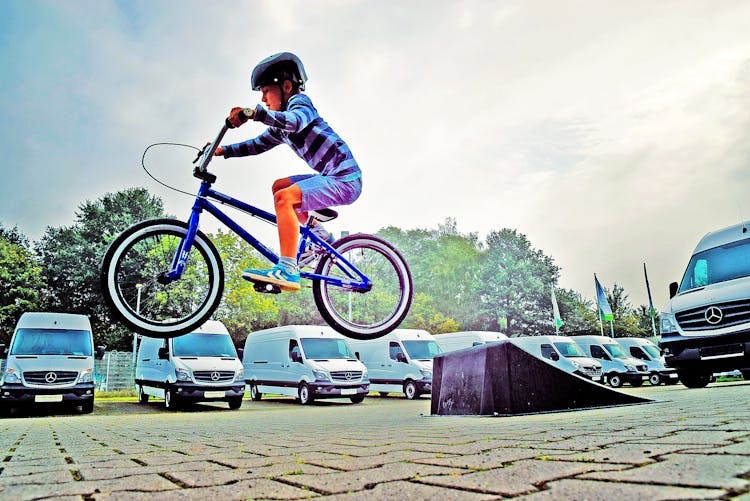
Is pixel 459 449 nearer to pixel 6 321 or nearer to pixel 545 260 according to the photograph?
pixel 6 321

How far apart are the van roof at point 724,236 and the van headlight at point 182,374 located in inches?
481

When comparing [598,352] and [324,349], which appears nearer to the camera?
[324,349]

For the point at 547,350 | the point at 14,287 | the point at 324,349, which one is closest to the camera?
the point at 324,349

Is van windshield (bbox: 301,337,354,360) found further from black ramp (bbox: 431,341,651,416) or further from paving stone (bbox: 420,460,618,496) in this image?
paving stone (bbox: 420,460,618,496)

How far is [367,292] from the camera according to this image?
4703 mm

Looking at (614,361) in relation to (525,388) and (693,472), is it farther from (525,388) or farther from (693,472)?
(693,472)

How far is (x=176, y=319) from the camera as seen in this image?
4.04 m

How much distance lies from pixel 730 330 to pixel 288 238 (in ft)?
28.1

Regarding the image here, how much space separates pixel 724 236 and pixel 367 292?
883 centimetres

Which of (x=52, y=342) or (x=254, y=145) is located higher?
(x=254, y=145)

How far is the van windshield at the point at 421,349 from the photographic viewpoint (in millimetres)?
18766

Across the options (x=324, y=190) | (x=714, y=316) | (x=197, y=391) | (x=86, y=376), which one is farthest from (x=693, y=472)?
(x=86, y=376)

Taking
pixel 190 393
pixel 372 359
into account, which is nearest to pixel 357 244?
→ pixel 190 393

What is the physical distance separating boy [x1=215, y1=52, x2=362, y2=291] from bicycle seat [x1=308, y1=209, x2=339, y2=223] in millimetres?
93
